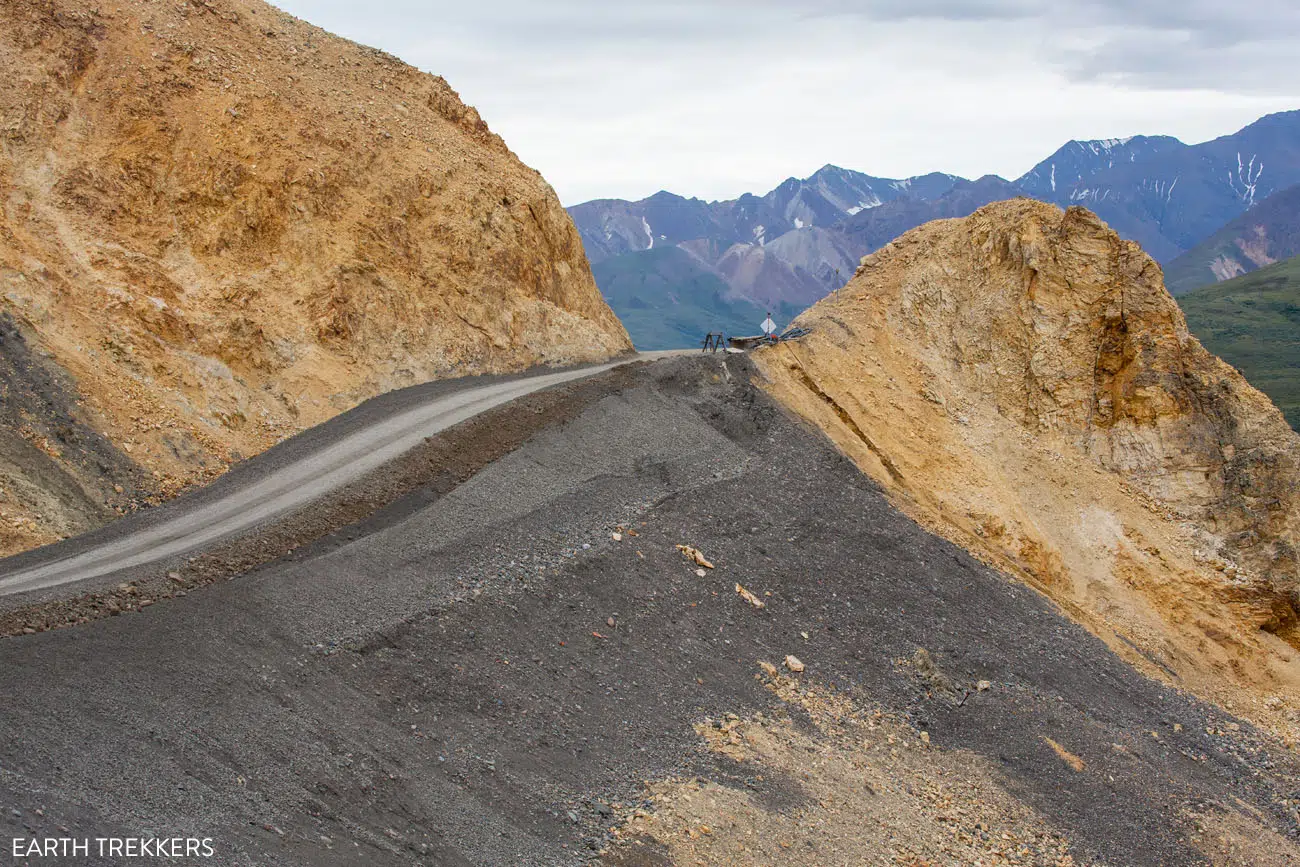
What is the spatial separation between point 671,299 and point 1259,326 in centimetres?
7820

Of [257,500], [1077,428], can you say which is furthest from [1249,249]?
[257,500]

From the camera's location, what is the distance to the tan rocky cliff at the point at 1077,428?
2627cm

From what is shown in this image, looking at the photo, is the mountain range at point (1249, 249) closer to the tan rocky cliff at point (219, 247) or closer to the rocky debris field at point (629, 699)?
the tan rocky cliff at point (219, 247)

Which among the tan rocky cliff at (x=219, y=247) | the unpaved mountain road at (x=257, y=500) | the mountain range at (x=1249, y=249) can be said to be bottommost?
the unpaved mountain road at (x=257, y=500)

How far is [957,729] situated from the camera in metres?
17.6

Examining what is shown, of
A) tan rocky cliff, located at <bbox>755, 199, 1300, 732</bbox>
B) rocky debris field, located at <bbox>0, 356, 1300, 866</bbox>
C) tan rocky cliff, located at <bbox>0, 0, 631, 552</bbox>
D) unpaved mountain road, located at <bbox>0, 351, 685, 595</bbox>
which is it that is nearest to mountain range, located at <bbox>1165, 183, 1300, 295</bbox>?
tan rocky cliff, located at <bbox>755, 199, 1300, 732</bbox>

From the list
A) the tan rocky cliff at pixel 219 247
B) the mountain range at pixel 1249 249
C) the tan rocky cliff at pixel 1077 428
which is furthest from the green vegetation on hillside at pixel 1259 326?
the tan rocky cliff at pixel 219 247

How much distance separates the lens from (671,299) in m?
159

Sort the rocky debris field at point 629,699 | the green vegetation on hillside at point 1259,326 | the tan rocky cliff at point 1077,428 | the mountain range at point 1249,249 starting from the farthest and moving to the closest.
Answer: the mountain range at point 1249,249 → the green vegetation on hillside at point 1259,326 → the tan rocky cliff at point 1077,428 → the rocky debris field at point 629,699

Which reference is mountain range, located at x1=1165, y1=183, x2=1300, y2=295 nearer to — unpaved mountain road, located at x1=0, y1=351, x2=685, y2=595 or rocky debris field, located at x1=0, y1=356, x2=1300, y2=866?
rocky debris field, located at x1=0, y1=356, x2=1300, y2=866

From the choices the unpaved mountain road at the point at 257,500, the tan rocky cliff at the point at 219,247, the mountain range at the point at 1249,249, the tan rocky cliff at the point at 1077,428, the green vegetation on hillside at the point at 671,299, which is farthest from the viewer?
the mountain range at the point at 1249,249

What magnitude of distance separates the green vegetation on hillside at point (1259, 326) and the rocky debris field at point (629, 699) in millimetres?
78763

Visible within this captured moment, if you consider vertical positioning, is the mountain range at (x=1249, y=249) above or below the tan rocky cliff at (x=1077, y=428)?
above

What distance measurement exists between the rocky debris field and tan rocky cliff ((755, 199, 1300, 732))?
3.82m
